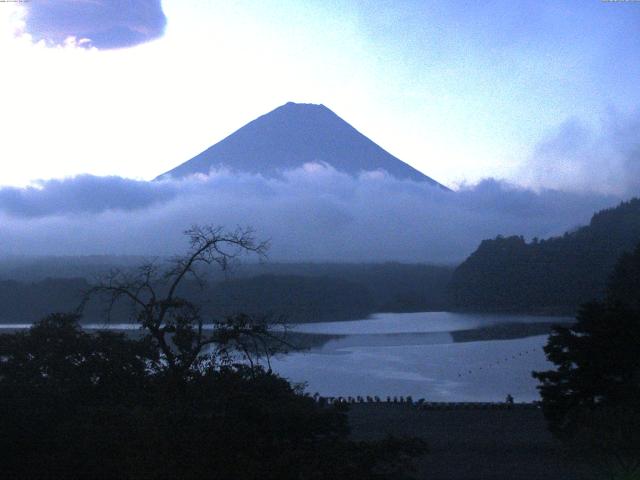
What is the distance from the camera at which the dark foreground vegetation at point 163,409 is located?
4.89 metres

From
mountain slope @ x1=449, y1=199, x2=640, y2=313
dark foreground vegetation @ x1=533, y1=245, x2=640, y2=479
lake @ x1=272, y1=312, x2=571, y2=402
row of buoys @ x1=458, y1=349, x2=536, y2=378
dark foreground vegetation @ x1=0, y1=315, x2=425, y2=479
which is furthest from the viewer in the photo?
mountain slope @ x1=449, y1=199, x2=640, y2=313

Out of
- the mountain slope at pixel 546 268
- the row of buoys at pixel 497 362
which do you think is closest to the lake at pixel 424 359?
the row of buoys at pixel 497 362

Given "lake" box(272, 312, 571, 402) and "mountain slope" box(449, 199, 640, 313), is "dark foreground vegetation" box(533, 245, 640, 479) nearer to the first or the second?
"lake" box(272, 312, 571, 402)

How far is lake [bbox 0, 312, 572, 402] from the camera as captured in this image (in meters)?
22.9

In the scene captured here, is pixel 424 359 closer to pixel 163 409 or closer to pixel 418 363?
pixel 418 363

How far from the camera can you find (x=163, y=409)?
5.95 metres

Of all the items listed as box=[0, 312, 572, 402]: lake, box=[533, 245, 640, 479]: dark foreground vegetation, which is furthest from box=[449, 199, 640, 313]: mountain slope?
box=[533, 245, 640, 479]: dark foreground vegetation

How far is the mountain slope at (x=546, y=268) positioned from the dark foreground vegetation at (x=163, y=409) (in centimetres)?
3822

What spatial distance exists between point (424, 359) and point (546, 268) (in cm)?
2106

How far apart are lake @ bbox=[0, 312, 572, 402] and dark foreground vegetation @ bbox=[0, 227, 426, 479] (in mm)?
5794

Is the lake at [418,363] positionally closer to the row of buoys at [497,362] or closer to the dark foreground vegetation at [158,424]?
the row of buoys at [497,362]

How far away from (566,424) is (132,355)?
6.63 metres

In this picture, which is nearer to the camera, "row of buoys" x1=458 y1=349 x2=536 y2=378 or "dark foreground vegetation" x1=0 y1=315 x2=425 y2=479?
"dark foreground vegetation" x1=0 y1=315 x2=425 y2=479

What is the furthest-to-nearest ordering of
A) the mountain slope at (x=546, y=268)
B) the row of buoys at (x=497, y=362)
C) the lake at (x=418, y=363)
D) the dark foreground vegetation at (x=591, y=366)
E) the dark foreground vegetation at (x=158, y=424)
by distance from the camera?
the mountain slope at (x=546, y=268), the row of buoys at (x=497, y=362), the lake at (x=418, y=363), the dark foreground vegetation at (x=591, y=366), the dark foreground vegetation at (x=158, y=424)
